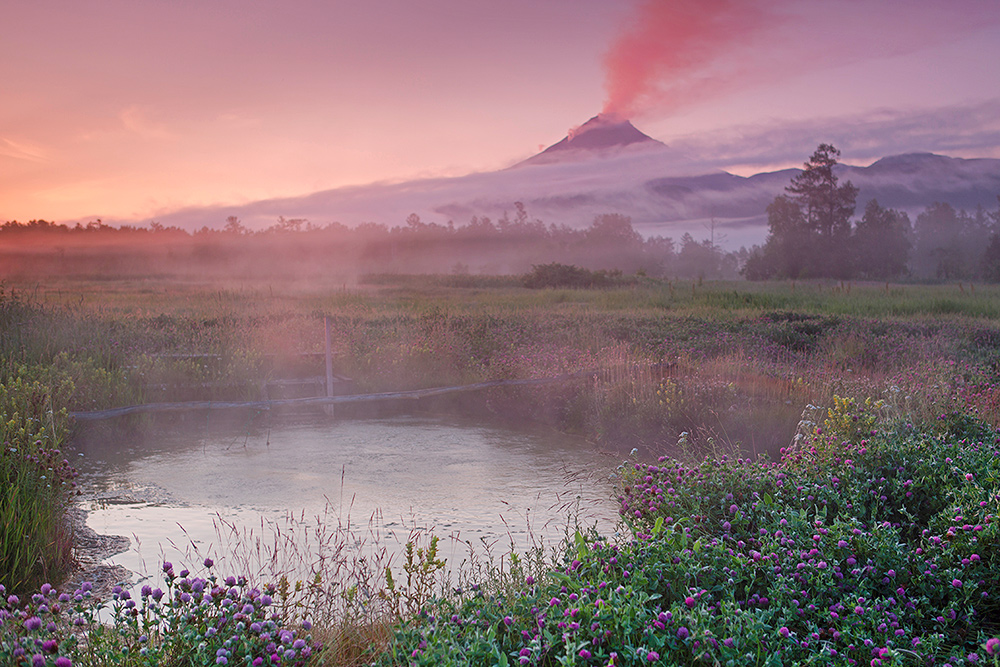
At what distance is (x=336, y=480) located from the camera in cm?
733

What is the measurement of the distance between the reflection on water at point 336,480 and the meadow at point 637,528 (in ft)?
1.59

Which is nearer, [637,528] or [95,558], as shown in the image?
[637,528]

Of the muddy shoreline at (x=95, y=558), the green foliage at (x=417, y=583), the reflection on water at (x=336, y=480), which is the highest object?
the green foliage at (x=417, y=583)

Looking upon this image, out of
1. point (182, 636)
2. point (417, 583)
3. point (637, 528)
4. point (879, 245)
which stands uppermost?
Result: point (879, 245)

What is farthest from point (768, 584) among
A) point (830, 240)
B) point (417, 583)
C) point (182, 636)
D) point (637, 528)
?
point (830, 240)

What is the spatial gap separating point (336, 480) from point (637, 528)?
423 centimetres

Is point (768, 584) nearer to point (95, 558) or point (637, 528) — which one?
point (637, 528)

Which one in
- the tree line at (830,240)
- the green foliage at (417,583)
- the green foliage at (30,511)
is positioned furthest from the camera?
the tree line at (830,240)

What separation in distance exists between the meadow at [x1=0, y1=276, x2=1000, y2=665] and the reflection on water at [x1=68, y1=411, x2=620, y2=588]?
19.1 inches

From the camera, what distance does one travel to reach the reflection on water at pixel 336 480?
228 inches

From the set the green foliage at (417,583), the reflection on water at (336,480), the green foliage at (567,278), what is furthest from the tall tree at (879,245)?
the green foliage at (417,583)

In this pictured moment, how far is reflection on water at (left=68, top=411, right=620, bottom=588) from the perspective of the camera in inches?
228

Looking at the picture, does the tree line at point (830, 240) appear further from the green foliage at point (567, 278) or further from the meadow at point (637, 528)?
the meadow at point (637, 528)

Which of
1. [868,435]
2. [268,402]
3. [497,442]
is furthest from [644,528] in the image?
[268,402]
